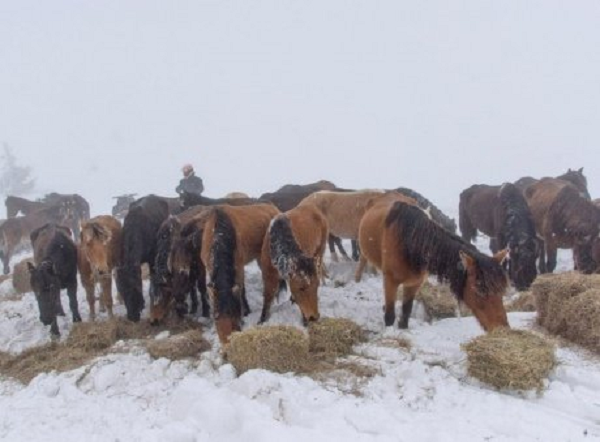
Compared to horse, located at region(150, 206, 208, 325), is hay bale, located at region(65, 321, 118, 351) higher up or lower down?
lower down

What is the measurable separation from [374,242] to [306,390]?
3181 millimetres

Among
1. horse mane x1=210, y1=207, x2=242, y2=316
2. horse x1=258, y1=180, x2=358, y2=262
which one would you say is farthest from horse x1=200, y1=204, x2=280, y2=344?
horse x1=258, y1=180, x2=358, y2=262

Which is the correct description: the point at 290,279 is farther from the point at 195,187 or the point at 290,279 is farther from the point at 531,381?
the point at 195,187

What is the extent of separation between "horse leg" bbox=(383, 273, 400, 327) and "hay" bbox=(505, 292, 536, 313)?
2.21 meters

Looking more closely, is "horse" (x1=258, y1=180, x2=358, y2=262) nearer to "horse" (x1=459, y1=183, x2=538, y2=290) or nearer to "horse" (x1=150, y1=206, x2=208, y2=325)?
"horse" (x1=459, y1=183, x2=538, y2=290)

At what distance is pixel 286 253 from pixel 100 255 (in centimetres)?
298

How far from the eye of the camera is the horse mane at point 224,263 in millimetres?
7055

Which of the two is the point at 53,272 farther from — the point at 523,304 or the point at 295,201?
the point at 523,304

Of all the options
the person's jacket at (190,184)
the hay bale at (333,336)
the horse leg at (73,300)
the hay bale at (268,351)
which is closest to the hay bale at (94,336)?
the horse leg at (73,300)

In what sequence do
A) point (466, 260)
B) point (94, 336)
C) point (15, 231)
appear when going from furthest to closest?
point (15, 231) → point (94, 336) → point (466, 260)

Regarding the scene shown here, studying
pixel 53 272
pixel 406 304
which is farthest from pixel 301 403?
pixel 53 272

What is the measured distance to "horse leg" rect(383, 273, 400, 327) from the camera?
25.2 ft

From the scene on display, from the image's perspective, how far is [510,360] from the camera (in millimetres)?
5754

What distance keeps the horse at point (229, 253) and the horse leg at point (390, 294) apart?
6.57 feet
